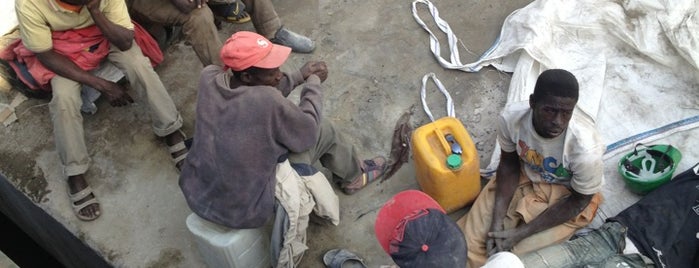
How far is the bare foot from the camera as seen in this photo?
370 centimetres

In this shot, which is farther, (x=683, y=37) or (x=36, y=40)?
(x=683, y=37)

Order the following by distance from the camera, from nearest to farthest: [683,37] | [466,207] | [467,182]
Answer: [467,182] < [466,207] < [683,37]

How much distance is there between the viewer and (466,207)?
360cm

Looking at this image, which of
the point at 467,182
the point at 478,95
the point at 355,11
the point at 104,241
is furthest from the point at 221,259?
the point at 355,11

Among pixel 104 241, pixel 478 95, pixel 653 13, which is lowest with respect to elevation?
pixel 104 241

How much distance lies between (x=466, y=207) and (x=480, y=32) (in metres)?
1.43

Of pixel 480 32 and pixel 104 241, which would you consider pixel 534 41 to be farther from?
pixel 104 241

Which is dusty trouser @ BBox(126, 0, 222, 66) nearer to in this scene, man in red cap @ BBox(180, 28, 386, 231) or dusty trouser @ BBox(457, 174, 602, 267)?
man in red cap @ BBox(180, 28, 386, 231)

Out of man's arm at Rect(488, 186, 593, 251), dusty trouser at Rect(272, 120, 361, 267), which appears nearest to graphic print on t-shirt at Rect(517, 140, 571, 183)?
man's arm at Rect(488, 186, 593, 251)

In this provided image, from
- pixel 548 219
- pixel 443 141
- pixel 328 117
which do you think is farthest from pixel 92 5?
pixel 548 219

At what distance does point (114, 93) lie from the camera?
374 cm

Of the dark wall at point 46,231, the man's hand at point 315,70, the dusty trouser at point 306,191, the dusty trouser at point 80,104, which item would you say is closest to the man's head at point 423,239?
the dusty trouser at point 306,191

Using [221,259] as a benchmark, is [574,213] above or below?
above

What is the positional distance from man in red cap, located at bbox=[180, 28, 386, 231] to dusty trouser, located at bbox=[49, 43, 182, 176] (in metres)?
0.77
